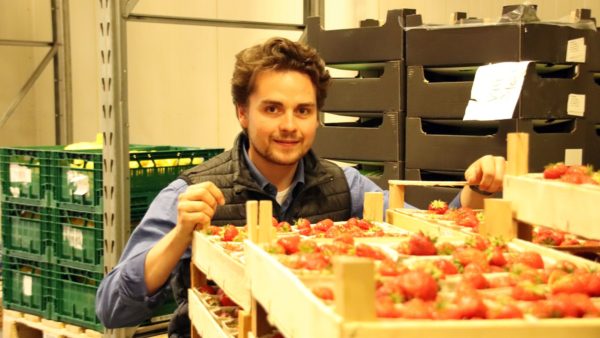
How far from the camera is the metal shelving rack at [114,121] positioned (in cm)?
342

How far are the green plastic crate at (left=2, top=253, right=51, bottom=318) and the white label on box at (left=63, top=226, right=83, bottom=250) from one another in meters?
0.24

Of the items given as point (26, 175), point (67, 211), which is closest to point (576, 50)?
point (67, 211)

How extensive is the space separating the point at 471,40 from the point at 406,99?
355 mm

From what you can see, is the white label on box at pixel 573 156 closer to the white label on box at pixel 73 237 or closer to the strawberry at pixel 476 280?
the strawberry at pixel 476 280

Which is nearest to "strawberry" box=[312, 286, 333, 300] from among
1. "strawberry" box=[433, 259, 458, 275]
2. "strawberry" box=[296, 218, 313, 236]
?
"strawberry" box=[433, 259, 458, 275]

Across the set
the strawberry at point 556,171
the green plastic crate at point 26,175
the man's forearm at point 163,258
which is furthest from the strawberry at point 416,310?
the green plastic crate at point 26,175

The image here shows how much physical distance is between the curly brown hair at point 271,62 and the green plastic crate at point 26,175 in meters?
1.72

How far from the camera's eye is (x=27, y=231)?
4.12 meters

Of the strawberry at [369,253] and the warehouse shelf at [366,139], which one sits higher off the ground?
the warehouse shelf at [366,139]

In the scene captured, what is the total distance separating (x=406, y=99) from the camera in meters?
3.34

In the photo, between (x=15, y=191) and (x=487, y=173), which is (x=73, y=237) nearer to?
(x=15, y=191)

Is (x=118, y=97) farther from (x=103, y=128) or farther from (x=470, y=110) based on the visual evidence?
(x=470, y=110)

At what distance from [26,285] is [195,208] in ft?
7.76

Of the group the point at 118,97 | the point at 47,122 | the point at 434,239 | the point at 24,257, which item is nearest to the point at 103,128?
the point at 118,97
